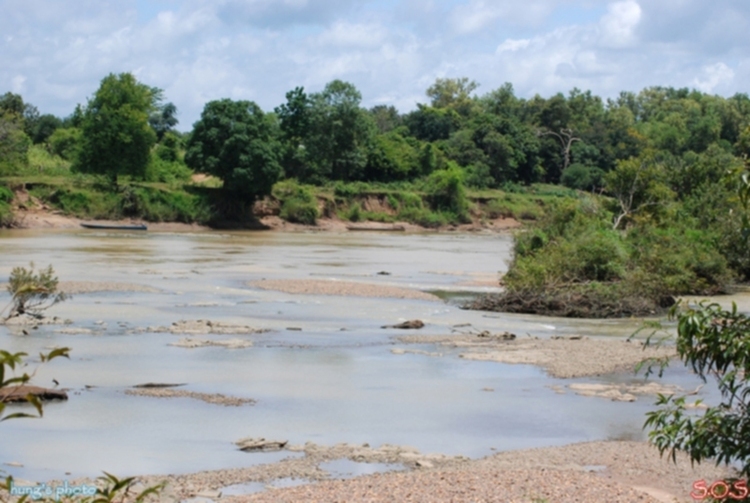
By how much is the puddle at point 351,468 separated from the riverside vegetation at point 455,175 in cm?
556

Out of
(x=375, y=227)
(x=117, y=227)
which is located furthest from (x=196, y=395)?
(x=375, y=227)

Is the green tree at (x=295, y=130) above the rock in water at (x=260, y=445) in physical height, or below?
above

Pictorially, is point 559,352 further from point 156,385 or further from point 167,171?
point 167,171

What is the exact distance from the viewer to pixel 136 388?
14.8 m

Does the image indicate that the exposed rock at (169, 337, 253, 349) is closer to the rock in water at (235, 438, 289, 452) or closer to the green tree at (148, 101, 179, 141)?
the rock in water at (235, 438, 289, 452)

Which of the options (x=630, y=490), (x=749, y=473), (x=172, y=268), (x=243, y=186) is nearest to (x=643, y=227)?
(x=172, y=268)

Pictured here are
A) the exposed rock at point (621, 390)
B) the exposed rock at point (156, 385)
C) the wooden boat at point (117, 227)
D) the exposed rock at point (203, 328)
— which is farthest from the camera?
the wooden boat at point (117, 227)

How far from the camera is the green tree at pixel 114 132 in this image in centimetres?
6550

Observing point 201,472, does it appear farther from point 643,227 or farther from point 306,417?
point 643,227

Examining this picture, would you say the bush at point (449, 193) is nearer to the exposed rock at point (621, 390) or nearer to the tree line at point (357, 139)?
the tree line at point (357, 139)

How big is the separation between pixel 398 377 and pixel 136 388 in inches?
167

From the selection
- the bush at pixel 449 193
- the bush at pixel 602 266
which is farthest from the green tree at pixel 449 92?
the bush at pixel 602 266

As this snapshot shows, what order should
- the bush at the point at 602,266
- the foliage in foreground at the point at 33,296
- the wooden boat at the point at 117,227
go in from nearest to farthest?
the foliage in foreground at the point at 33,296 < the bush at the point at 602,266 < the wooden boat at the point at 117,227

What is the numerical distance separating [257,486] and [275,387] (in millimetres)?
5595
